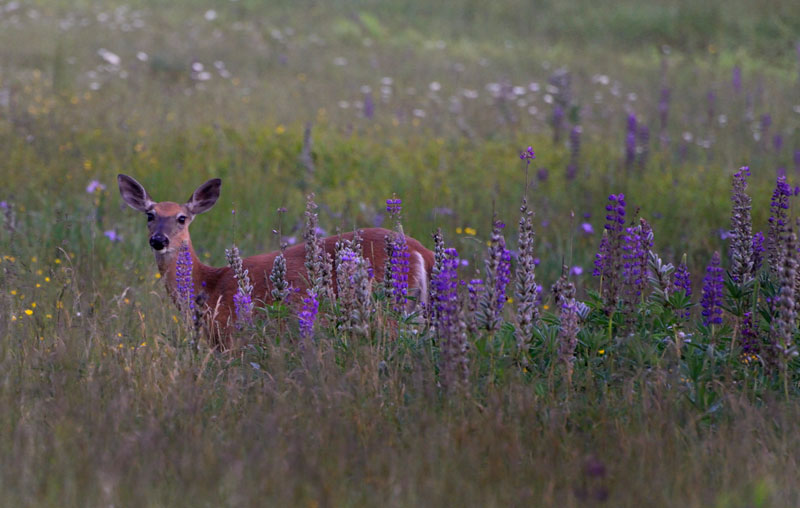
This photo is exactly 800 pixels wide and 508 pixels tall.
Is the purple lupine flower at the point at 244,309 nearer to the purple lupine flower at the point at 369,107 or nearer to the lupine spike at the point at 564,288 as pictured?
the lupine spike at the point at 564,288

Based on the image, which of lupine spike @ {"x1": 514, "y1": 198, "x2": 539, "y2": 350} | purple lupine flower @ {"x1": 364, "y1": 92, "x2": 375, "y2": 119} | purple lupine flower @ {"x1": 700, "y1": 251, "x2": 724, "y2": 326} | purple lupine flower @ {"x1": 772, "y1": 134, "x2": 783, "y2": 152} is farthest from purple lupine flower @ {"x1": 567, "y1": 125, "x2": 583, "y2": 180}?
lupine spike @ {"x1": 514, "y1": 198, "x2": 539, "y2": 350}

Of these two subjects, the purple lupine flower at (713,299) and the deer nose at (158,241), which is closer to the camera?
the purple lupine flower at (713,299)

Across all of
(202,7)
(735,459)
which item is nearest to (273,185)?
(735,459)

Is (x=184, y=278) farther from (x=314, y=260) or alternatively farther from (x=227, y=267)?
(x=227, y=267)

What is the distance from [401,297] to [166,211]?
2109 millimetres

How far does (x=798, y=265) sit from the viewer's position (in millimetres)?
3693

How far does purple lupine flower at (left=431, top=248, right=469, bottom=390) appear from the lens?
3.44m

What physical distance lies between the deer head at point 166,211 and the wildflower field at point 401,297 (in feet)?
0.98

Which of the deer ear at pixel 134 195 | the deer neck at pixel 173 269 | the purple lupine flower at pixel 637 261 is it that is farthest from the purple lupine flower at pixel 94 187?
the purple lupine flower at pixel 637 261

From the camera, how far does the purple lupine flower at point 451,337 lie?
3.44m

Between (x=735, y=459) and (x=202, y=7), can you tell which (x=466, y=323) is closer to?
(x=735, y=459)

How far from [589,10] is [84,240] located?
18.8 m

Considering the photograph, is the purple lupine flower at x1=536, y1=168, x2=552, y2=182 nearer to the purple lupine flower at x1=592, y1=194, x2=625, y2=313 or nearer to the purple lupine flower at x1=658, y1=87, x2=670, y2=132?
the purple lupine flower at x1=658, y1=87, x2=670, y2=132

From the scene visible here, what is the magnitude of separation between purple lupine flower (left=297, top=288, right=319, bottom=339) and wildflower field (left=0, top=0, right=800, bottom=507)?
23 millimetres
